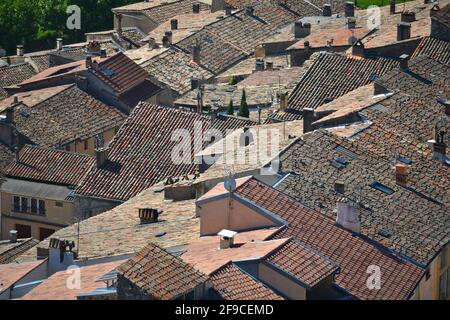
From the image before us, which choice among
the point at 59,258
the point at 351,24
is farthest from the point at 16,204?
the point at 351,24

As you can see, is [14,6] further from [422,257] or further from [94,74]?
[422,257]

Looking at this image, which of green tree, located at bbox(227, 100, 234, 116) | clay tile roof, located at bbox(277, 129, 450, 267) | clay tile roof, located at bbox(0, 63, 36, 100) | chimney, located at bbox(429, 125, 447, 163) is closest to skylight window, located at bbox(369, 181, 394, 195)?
clay tile roof, located at bbox(277, 129, 450, 267)

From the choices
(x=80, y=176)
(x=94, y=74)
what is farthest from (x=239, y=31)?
(x=80, y=176)

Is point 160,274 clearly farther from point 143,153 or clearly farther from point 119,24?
point 119,24

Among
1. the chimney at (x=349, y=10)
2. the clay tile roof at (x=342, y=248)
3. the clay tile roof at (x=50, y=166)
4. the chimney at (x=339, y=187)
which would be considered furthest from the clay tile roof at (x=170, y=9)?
the clay tile roof at (x=342, y=248)

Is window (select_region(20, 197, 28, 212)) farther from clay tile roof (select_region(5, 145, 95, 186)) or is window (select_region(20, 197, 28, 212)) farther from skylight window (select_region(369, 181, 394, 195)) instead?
skylight window (select_region(369, 181, 394, 195))

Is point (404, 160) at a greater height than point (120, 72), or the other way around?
point (404, 160)

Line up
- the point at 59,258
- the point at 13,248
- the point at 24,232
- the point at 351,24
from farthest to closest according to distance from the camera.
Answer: the point at 351,24
the point at 24,232
the point at 13,248
the point at 59,258
